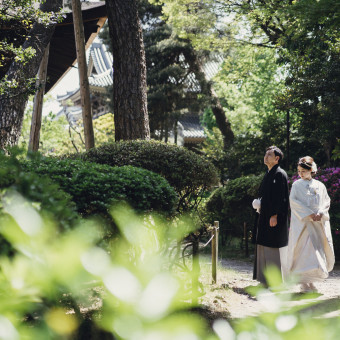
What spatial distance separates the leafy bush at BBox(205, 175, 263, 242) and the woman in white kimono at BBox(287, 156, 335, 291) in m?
4.57

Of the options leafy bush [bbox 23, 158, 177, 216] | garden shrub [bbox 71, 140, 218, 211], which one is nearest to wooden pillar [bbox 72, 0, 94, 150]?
garden shrub [bbox 71, 140, 218, 211]

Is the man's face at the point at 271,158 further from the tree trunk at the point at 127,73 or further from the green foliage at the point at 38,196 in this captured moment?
the green foliage at the point at 38,196

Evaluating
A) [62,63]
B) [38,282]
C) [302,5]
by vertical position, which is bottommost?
[38,282]

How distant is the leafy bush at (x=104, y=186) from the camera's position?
4301 mm

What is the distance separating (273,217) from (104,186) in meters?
3.23

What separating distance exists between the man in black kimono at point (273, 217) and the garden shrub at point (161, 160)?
1045 millimetres

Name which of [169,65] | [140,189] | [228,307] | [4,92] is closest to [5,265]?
[140,189]

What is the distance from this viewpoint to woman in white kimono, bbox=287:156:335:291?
687cm

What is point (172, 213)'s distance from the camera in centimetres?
518

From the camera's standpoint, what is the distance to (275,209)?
22.2 feet

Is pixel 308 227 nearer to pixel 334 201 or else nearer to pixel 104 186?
pixel 334 201

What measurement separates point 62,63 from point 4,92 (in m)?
9.42

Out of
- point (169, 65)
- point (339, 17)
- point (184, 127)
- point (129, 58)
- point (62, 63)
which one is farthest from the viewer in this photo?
point (184, 127)

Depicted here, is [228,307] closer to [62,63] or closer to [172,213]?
[172,213]
